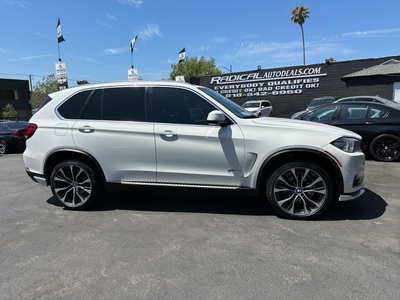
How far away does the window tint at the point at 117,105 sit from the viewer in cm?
470

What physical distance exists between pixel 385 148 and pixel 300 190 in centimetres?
515

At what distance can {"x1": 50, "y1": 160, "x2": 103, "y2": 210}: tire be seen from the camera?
4.84 meters

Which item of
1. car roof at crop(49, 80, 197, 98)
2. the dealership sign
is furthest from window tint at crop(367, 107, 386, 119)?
the dealership sign

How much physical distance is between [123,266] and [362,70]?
82.7 feet

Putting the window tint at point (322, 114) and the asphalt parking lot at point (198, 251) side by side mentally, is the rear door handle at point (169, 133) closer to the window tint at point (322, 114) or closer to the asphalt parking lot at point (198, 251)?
the asphalt parking lot at point (198, 251)

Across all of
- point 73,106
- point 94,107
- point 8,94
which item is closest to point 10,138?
point 73,106

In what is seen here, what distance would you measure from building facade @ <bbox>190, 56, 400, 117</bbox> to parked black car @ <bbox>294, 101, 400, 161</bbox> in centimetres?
1652

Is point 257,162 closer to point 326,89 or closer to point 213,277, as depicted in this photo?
point 213,277

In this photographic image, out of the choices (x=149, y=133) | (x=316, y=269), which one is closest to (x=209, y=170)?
(x=149, y=133)

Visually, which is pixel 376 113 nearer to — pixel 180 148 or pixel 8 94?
pixel 180 148

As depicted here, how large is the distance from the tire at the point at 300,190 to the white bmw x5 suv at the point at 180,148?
0.01 meters

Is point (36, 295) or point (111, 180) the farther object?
point (111, 180)

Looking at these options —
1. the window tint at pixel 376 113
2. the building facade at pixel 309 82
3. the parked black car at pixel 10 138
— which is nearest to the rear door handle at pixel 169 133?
the window tint at pixel 376 113

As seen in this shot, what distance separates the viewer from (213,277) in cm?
300
